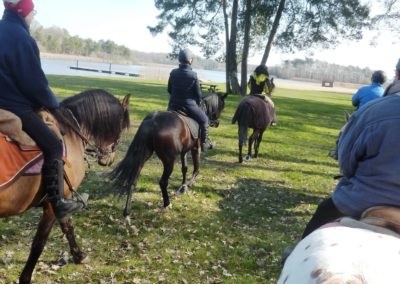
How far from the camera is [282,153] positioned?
42.5 feet

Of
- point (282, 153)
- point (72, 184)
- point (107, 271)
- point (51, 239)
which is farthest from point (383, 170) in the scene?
point (282, 153)

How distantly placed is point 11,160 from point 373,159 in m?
3.18

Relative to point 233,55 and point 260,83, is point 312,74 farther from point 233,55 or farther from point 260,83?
point 260,83

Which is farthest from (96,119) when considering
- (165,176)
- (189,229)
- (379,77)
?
(379,77)

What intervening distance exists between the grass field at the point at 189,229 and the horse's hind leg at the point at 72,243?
0.12 m

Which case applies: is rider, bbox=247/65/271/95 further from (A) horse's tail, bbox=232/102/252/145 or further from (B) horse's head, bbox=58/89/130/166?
(B) horse's head, bbox=58/89/130/166

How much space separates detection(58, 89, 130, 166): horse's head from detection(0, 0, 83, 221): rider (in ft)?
2.10

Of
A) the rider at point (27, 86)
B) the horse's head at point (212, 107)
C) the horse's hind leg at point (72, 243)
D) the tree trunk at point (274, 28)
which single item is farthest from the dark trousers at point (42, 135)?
the tree trunk at point (274, 28)

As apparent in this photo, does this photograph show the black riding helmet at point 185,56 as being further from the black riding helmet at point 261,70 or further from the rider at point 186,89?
the black riding helmet at point 261,70

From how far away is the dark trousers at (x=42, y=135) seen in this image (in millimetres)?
3992

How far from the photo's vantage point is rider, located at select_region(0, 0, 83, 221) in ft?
12.4

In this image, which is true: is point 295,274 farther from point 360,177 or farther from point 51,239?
point 51,239

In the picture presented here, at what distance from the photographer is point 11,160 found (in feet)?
12.5

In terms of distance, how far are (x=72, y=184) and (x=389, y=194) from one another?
3.50 meters
